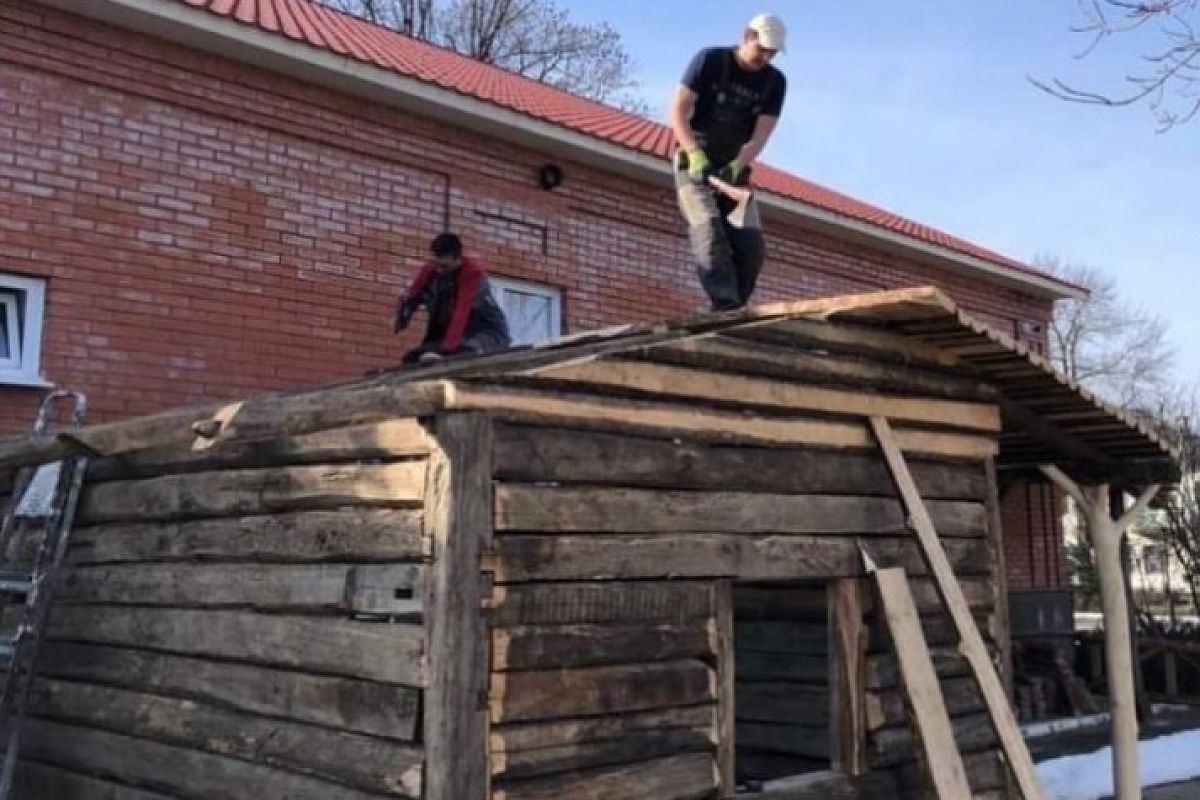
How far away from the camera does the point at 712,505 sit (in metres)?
5.36

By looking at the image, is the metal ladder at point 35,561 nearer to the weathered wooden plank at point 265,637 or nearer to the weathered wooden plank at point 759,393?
the weathered wooden plank at point 265,637

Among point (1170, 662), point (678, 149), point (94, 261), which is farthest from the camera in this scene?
point (1170, 662)

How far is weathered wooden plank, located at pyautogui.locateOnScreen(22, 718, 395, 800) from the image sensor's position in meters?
4.83

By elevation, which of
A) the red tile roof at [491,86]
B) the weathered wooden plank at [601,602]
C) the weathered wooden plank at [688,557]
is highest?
the red tile roof at [491,86]

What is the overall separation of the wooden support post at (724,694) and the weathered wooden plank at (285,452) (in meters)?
1.56

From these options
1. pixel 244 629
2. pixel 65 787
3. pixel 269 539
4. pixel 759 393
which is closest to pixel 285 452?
pixel 269 539

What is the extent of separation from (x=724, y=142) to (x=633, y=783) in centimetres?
382

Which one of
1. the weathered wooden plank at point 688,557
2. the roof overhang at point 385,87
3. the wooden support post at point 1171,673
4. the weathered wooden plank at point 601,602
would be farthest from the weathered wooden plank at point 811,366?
the wooden support post at point 1171,673

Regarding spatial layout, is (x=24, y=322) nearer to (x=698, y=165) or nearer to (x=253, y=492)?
(x=253, y=492)

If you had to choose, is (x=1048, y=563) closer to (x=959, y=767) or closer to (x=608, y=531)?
(x=959, y=767)

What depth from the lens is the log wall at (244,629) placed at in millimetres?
4559

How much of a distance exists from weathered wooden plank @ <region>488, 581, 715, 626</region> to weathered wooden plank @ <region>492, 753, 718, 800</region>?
0.57 metres

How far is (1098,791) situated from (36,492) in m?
8.16

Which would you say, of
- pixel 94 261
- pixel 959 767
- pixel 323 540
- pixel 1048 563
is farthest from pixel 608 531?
pixel 1048 563
